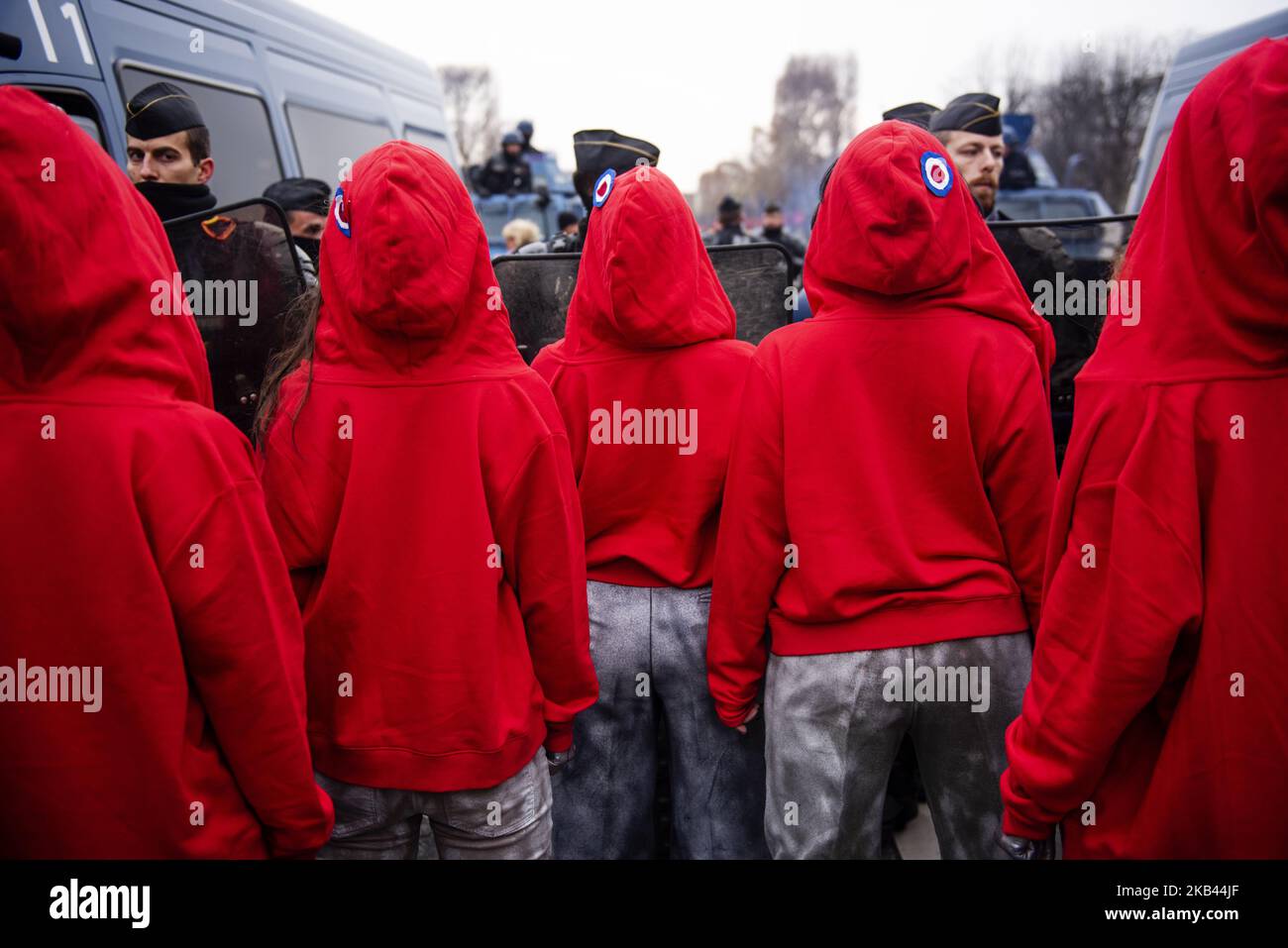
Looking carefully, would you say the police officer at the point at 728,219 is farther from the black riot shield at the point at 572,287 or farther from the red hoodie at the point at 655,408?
the red hoodie at the point at 655,408

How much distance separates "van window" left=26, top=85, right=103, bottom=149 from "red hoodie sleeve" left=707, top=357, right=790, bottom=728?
144 inches

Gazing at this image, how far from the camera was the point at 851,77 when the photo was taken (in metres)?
54.7

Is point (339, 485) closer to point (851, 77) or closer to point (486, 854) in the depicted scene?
point (486, 854)

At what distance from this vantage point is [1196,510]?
1.72m

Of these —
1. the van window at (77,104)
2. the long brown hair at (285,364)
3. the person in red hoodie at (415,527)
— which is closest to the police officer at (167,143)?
the van window at (77,104)

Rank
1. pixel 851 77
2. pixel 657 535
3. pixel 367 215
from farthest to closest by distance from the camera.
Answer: pixel 851 77 < pixel 657 535 < pixel 367 215

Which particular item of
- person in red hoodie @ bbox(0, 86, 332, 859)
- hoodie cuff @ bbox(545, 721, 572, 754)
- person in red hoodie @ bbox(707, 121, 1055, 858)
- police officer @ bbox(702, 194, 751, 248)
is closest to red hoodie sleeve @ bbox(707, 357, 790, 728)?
person in red hoodie @ bbox(707, 121, 1055, 858)

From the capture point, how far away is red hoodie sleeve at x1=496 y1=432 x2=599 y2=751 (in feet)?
7.27

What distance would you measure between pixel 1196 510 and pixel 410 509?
150 cm

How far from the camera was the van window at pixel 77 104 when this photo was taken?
4387mm

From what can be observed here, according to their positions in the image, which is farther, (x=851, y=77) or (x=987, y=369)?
(x=851, y=77)

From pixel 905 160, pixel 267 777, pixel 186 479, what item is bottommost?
pixel 267 777

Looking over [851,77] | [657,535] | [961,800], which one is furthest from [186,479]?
[851,77]

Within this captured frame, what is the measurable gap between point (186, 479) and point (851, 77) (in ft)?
192
